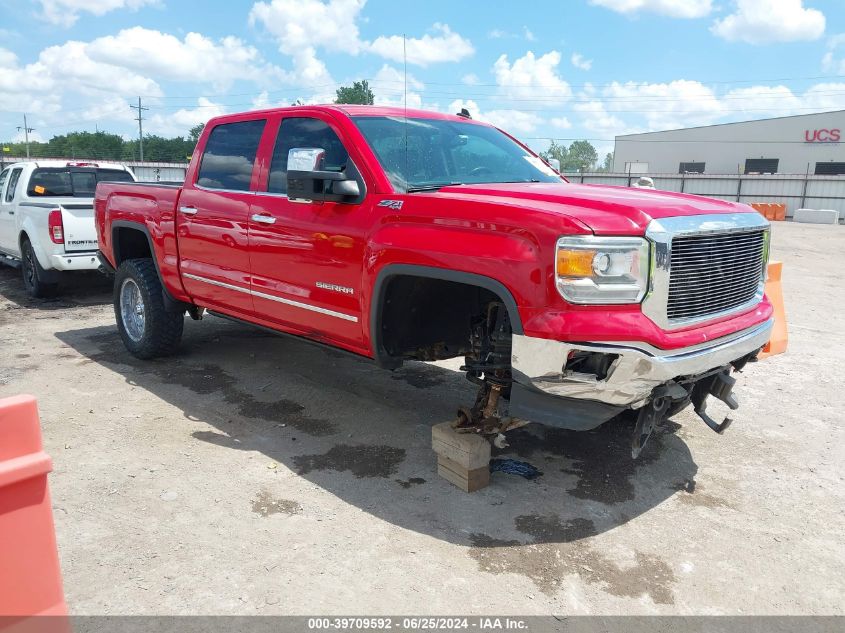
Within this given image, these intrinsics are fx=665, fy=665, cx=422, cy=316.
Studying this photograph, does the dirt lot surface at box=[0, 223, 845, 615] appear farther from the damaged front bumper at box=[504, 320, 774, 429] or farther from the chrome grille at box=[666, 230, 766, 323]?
the chrome grille at box=[666, 230, 766, 323]

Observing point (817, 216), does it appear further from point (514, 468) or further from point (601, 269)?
point (601, 269)

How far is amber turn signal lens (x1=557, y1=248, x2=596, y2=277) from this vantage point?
297 centimetres

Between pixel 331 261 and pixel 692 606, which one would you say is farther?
pixel 331 261

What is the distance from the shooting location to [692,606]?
9.18 feet

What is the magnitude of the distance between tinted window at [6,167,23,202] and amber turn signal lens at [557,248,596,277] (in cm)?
909

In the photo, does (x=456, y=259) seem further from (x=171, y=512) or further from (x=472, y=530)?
(x=171, y=512)

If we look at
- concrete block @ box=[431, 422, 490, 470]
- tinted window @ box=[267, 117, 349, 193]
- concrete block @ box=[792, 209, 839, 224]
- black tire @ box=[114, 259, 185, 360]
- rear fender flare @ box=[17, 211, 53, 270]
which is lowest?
concrete block @ box=[792, 209, 839, 224]

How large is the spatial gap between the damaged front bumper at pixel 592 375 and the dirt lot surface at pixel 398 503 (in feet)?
2.25

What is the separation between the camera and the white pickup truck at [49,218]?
836 centimetres

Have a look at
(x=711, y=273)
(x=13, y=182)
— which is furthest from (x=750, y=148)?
(x=711, y=273)

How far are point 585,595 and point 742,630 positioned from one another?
2.01ft

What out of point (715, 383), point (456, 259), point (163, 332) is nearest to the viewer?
point (456, 259)

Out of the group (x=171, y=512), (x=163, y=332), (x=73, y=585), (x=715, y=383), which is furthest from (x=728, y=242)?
(x=163, y=332)

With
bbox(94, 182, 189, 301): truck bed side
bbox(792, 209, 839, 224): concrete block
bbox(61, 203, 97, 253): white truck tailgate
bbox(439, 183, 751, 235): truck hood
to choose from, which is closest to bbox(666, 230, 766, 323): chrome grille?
bbox(439, 183, 751, 235): truck hood
